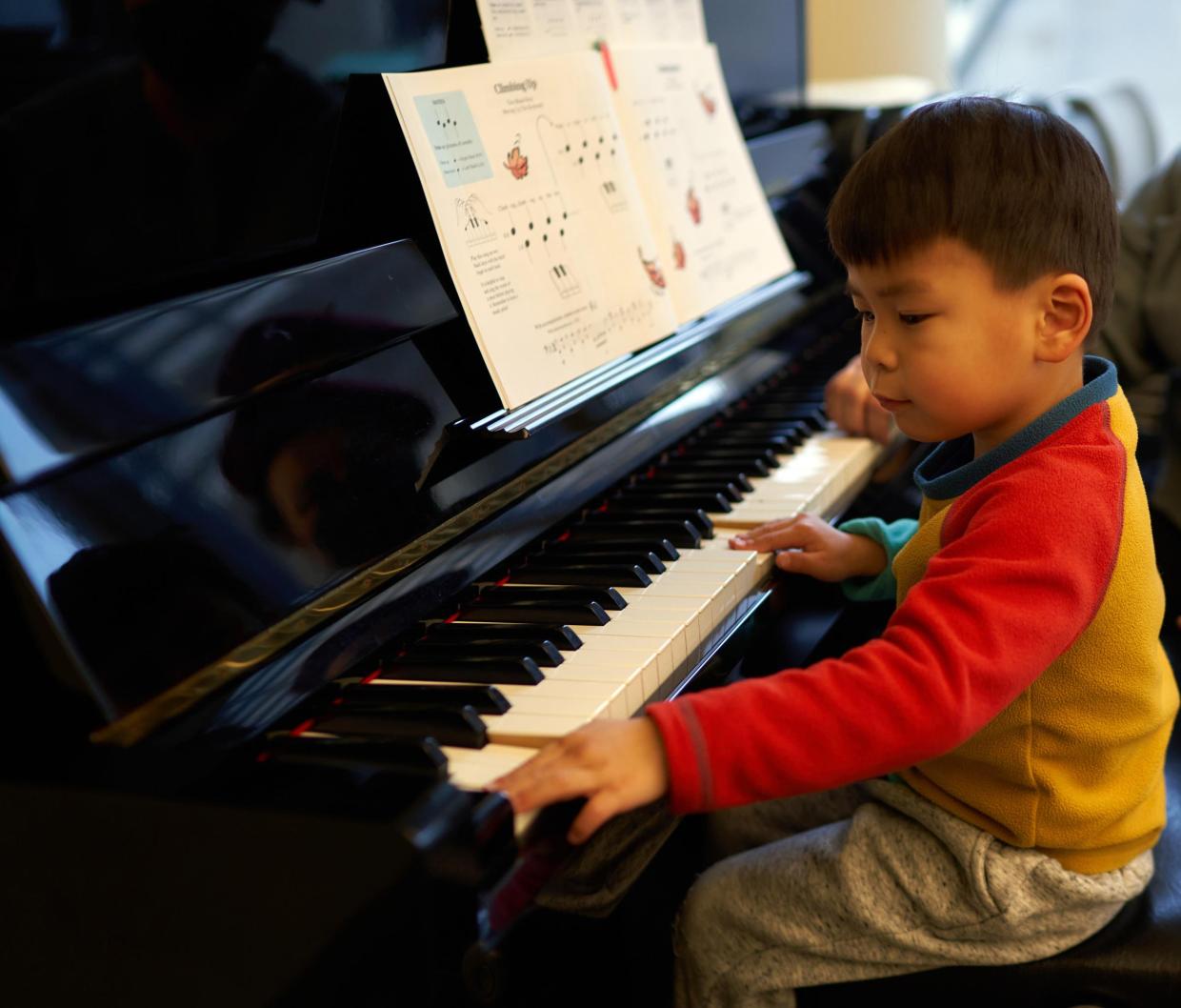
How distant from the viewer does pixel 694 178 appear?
187cm

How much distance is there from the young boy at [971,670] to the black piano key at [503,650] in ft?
0.53

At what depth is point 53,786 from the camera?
2.92 feet

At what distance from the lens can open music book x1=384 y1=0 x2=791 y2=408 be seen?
52.9 inches

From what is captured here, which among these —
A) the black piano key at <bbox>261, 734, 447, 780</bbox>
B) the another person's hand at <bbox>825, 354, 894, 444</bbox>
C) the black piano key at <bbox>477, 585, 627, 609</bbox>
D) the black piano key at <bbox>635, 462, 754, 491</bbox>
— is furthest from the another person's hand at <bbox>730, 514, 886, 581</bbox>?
the black piano key at <bbox>261, 734, 447, 780</bbox>

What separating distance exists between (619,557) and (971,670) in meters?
0.43

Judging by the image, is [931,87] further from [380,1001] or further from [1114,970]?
[380,1001]

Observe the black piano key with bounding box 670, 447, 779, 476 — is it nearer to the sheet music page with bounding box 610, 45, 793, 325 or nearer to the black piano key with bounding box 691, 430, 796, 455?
the black piano key with bounding box 691, 430, 796, 455

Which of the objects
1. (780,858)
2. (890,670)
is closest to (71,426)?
(890,670)

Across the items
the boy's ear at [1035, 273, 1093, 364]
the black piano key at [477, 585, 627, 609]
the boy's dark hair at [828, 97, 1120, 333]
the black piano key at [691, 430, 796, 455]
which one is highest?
the boy's dark hair at [828, 97, 1120, 333]

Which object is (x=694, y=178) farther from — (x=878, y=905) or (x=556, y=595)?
(x=878, y=905)

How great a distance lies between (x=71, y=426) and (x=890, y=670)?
651mm

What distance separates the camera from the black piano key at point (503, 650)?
1082 millimetres

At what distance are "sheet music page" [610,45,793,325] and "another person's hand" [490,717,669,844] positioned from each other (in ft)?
3.02

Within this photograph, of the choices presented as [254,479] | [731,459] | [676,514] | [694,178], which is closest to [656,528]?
[676,514]
